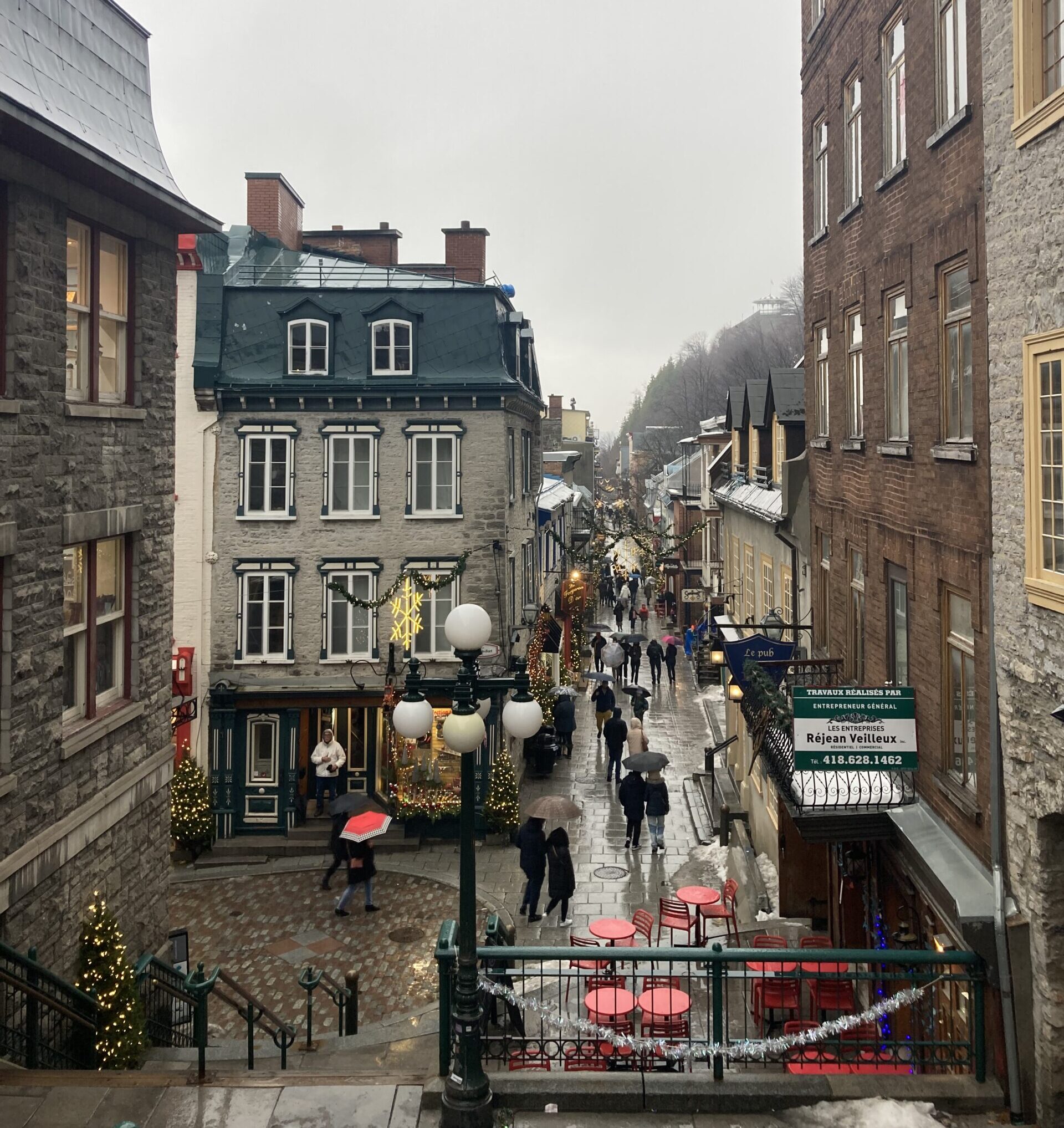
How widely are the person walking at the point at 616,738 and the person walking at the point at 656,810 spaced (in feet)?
13.3

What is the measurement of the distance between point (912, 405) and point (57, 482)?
8.64 meters

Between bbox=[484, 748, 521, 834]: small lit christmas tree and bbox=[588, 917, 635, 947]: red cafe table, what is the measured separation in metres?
7.57

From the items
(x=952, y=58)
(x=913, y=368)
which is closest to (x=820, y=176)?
(x=952, y=58)

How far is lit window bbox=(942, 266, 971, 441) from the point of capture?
9070mm

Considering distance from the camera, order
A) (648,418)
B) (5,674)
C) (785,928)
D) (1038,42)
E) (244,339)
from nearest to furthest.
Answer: (1038,42), (5,674), (785,928), (244,339), (648,418)

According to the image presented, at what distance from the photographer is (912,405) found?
10336 mm

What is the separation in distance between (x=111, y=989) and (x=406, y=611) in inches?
454

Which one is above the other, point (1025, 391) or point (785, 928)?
point (1025, 391)

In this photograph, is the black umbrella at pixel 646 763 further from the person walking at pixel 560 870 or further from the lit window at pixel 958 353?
the lit window at pixel 958 353

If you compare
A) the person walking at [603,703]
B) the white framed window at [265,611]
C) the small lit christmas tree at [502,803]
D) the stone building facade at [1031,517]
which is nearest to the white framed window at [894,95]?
the stone building facade at [1031,517]

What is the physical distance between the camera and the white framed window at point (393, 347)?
2194cm

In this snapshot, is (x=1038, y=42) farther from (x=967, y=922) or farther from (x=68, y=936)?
(x=68, y=936)

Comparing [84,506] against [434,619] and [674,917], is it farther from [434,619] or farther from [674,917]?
[434,619]

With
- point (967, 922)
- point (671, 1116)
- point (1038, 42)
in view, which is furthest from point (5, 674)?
point (1038, 42)
